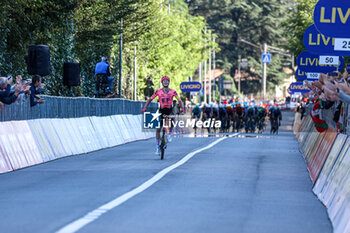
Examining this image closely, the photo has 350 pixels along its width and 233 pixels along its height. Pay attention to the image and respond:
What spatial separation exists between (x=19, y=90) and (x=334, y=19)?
6468mm

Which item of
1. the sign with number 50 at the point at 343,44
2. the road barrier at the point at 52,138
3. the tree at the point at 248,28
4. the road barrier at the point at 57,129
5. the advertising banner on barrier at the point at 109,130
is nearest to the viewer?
the sign with number 50 at the point at 343,44

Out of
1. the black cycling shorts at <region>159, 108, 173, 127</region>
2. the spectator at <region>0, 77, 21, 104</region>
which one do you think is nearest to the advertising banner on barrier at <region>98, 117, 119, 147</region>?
the black cycling shorts at <region>159, 108, 173, 127</region>

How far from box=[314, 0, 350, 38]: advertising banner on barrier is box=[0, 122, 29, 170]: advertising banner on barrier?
6.33m

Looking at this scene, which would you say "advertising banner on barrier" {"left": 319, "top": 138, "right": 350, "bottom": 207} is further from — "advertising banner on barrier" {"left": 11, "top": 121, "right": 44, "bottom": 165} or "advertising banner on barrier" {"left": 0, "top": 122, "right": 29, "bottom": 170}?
"advertising banner on barrier" {"left": 11, "top": 121, "right": 44, "bottom": 165}

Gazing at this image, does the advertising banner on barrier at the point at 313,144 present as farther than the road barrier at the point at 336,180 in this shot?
Yes

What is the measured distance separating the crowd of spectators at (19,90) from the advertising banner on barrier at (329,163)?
250 inches

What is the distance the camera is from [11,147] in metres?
16.3

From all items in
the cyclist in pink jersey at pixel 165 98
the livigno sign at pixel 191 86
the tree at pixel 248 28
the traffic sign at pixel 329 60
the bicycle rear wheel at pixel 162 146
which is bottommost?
the bicycle rear wheel at pixel 162 146

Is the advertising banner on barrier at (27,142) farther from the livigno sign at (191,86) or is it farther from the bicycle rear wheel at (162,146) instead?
the livigno sign at (191,86)

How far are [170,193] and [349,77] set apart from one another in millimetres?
4503

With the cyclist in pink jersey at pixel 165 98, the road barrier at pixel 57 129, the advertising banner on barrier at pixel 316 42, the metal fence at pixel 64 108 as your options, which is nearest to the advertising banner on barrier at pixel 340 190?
the road barrier at pixel 57 129

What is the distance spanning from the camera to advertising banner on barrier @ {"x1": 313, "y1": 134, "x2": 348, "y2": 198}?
11.9 meters

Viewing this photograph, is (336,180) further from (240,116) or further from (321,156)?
(240,116)

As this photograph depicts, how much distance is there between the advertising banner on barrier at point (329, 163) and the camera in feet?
39.1
